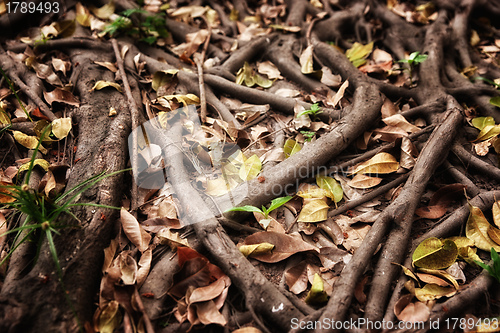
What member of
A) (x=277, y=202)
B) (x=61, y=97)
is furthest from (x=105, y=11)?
(x=277, y=202)

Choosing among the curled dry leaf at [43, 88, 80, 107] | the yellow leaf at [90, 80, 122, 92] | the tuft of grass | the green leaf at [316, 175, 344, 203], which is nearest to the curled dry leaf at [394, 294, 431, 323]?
the green leaf at [316, 175, 344, 203]

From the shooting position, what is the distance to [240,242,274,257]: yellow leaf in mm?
1748

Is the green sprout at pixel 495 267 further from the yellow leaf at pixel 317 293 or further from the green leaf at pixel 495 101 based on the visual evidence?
the green leaf at pixel 495 101

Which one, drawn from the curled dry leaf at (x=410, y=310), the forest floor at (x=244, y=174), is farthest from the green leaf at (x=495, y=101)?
the curled dry leaf at (x=410, y=310)

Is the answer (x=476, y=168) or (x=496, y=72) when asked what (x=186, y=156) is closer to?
(x=476, y=168)

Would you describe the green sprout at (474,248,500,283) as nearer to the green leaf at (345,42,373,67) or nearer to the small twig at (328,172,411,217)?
the small twig at (328,172,411,217)

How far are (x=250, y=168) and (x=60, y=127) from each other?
1399 mm

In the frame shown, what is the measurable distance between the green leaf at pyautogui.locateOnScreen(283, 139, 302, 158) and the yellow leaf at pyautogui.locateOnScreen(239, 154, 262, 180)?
23 cm

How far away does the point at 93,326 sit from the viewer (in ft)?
4.79

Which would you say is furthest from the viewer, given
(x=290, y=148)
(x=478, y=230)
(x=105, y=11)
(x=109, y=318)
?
(x=105, y=11)

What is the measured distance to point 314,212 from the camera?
1.92 m

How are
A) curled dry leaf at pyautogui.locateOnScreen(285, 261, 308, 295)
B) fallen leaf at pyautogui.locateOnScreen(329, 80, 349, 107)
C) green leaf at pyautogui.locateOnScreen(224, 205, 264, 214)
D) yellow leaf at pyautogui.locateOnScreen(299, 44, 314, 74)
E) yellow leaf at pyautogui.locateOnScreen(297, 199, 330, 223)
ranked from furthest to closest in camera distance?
yellow leaf at pyautogui.locateOnScreen(299, 44, 314, 74), fallen leaf at pyautogui.locateOnScreen(329, 80, 349, 107), yellow leaf at pyautogui.locateOnScreen(297, 199, 330, 223), green leaf at pyautogui.locateOnScreen(224, 205, 264, 214), curled dry leaf at pyautogui.locateOnScreen(285, 261, 308, 295)

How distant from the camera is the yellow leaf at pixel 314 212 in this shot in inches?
75.0

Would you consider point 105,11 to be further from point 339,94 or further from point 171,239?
point 171,239
